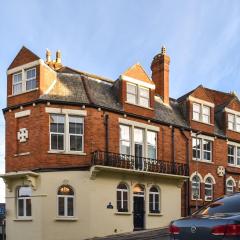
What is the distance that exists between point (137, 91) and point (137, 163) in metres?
4.40

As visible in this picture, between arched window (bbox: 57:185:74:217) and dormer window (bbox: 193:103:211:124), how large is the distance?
11582 millimetres

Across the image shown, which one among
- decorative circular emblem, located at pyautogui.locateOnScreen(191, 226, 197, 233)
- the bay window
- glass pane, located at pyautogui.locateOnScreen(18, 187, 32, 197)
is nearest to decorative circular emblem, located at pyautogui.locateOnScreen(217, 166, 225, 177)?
the bay window

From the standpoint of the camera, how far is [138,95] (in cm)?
3030

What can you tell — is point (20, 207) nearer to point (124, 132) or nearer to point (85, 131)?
point (85, 131)

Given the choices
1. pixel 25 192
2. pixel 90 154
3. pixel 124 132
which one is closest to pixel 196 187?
pixel 124 132

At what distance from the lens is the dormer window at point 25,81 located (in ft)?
90.6

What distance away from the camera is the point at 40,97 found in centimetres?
2677

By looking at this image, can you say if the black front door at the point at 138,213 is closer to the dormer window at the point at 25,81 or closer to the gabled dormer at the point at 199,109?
the gabled dormer at the point at 199,109

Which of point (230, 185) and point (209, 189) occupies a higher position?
point (230, 185)

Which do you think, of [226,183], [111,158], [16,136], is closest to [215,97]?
[226,183]

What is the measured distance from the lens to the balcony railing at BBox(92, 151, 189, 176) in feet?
88.6

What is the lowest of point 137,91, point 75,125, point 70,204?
point 70,204

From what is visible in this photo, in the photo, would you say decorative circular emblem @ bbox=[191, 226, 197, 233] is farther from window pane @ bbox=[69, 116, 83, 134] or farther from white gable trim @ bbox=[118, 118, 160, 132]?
white gable trim @ bbox=[118, 118, 160, 132]

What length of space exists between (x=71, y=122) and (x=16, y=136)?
3244mm
